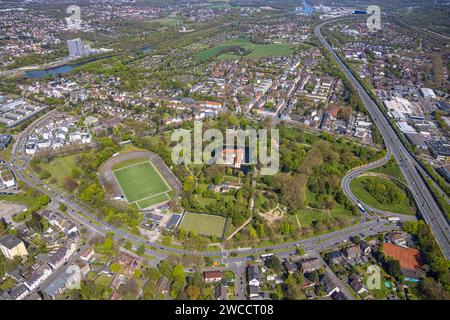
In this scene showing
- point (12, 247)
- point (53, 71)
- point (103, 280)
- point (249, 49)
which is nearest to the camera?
point (103, 280)

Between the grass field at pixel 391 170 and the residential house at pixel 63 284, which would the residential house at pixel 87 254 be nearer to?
the residential house at pixel 63 284

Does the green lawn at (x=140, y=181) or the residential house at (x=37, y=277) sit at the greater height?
the green lawn at (x=140, y=181)

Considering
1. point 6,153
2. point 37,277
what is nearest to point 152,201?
point 37,277

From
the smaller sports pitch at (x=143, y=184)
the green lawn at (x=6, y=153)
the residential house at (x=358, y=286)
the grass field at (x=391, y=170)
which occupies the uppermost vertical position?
the green lawn at (x=6, y=153)

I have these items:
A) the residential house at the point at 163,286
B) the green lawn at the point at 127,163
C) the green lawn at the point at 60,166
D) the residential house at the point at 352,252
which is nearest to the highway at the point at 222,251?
the residential house at the point at 352,252

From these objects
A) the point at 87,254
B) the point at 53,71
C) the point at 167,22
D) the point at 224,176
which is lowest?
the point at 87,254

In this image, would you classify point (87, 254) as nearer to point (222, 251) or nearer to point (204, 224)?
point (204, 224)

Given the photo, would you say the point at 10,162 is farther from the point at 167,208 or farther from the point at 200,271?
the point at 200,271

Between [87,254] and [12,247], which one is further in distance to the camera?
[87,254]
